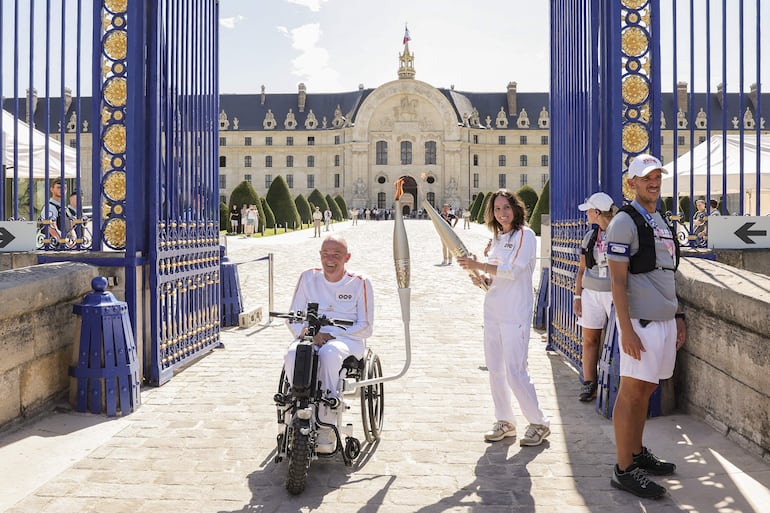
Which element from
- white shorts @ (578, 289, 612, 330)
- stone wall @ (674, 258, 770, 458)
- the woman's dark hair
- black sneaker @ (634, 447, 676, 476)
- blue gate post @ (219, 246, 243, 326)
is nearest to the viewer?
black sneaker @ (634, 447, 676, 476)

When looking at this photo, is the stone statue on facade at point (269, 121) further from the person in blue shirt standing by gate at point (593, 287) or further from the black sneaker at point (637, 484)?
the black sneaker at point (637, 484)

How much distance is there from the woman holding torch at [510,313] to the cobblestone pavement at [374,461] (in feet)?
0.51

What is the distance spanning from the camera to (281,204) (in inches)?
1501

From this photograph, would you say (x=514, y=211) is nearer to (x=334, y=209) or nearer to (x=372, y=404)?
(x=372, y=404)

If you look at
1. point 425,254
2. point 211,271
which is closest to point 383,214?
point 425,254

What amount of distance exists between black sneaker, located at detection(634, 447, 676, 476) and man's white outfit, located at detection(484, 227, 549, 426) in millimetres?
702

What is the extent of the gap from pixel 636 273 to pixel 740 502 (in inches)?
46.6

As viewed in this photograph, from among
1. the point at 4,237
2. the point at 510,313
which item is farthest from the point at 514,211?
the point at 4,237

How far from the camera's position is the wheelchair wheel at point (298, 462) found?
3361 mm

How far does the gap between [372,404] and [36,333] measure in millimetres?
2301

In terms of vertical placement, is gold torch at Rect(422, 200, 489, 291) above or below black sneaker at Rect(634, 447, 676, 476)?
above

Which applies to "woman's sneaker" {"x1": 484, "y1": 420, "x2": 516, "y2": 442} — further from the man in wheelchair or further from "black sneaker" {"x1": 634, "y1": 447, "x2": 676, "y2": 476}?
the man in wheelchair

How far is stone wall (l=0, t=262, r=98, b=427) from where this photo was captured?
4254 mm

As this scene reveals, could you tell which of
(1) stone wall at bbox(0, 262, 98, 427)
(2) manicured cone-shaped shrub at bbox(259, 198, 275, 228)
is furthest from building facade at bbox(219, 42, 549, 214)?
(1) stone wall at bbox(0, 262, 98, 427)
